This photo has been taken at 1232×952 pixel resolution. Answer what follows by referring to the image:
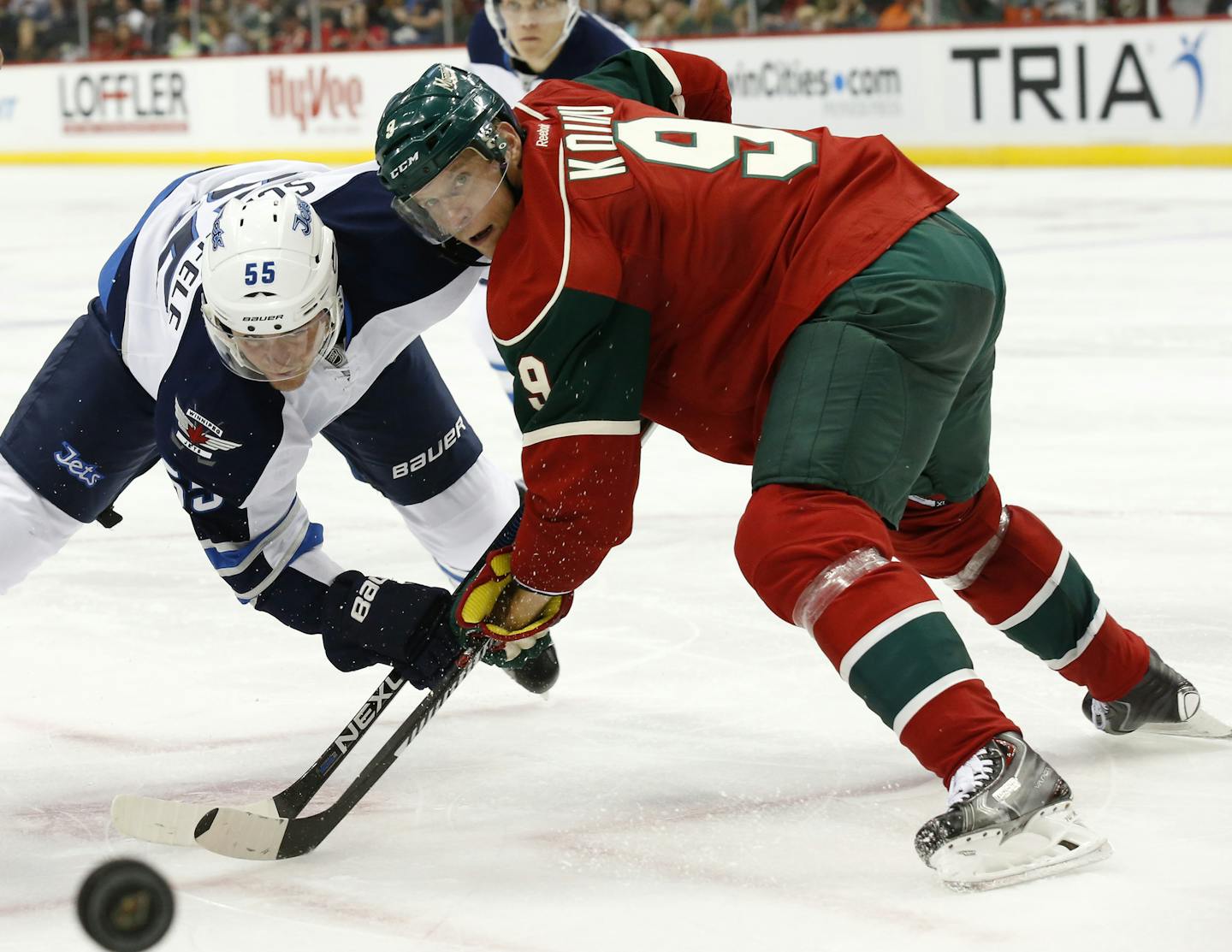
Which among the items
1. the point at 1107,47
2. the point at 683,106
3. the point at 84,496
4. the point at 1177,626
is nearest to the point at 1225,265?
the point at 1107,47

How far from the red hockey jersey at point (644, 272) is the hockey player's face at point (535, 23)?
1.86 m

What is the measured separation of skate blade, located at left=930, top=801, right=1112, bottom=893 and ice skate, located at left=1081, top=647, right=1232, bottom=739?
46 centimetres

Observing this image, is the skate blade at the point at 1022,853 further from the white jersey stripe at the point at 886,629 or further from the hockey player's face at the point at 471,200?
the hockey player's face at the point at 471,200

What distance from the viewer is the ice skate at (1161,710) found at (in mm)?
2477

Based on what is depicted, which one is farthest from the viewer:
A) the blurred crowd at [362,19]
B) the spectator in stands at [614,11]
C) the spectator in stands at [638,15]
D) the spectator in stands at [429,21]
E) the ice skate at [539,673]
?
the spectator in stands at [429,21]

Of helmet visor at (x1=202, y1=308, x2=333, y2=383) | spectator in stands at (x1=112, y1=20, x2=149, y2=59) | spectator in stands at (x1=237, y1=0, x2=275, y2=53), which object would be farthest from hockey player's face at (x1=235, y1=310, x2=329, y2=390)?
spectator in stands at (x1=112, y1=20, x2=149, y2=59)

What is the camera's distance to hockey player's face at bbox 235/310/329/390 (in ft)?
7.27

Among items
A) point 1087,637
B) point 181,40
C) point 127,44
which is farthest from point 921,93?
point 1087,637

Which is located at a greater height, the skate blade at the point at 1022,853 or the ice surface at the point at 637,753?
the skate blade at the point at 1022,853

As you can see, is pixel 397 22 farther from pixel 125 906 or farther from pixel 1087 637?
pixel 125 906

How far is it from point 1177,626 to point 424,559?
1399 millimetres

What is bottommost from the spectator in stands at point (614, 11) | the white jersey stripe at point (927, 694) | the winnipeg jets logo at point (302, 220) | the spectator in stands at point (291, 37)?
the spectator in stands at point (291, 37)

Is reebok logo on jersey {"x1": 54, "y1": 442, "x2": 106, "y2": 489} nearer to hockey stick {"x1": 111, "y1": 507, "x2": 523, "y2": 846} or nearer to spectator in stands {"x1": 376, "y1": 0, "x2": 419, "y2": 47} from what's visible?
hockey stick {"x1": 111, "y1": 507, "x2": 523, "y2": 846}

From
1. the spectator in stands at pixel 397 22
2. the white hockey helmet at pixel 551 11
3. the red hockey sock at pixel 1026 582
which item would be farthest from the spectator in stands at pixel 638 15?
the red hockey sock at pixel 1026 582
